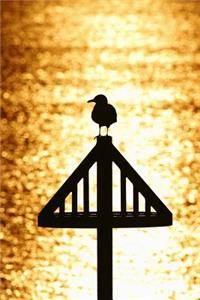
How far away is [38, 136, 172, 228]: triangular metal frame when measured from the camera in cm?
198

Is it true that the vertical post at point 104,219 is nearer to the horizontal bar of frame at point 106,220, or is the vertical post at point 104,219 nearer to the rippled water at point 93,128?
the horizontal bar of frame at point 106,220

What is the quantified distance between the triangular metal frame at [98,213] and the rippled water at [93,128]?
1513 mm

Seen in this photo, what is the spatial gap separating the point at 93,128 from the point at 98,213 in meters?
3.38

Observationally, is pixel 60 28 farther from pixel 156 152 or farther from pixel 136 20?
pixel 156 152

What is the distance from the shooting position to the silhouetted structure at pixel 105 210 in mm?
1978

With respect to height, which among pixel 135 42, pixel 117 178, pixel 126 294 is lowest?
pixel 126 294

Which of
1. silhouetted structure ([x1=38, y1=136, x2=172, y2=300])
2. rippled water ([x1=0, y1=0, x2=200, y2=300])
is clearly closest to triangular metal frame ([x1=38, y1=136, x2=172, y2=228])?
silhouetted structure ([x1=38, y1=136, x2=172, y2=300])

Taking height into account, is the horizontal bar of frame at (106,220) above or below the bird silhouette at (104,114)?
below

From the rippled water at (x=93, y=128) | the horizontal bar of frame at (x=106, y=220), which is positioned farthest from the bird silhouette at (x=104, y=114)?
the rippled water at (x=93, y=128)

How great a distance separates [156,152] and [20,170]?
67 centimetres

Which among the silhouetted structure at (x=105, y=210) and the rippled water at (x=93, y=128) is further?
the rippled water at (x=93, y=128)

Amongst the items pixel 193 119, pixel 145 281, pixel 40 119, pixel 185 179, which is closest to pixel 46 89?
pixel 40 119

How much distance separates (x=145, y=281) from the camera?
3.76 m

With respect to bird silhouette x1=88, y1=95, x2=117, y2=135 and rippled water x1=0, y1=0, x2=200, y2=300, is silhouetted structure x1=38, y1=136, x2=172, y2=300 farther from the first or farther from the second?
rippled water x1=0, y1=0, x2=200, y2=300
